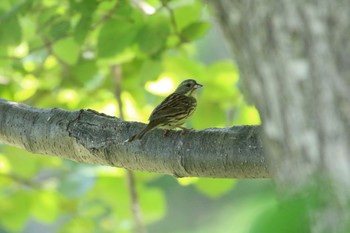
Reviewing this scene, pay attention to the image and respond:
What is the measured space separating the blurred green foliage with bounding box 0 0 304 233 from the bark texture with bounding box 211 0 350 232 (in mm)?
1205

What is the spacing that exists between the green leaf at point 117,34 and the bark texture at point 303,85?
7.64ft

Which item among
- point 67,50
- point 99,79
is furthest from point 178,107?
point 99,79

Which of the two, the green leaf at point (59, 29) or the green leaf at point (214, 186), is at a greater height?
the green leaf at point (59, 29)

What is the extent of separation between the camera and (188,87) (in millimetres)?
4676

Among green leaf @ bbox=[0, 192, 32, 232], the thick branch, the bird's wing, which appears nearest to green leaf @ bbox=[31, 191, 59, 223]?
green leaf @ bbox=[0, 192, 32, 232]

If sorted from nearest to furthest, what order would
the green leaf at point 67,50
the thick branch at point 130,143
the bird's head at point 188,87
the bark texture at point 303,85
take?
the bark texture at point 303,85, the thick branch at point 130,143, the green leaf at point 67,50, the bird's head at point 188,87

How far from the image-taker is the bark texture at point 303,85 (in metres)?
1.38

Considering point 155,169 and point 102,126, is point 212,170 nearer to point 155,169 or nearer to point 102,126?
point 155,169

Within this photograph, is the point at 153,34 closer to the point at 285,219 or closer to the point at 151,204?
the point at 151,204

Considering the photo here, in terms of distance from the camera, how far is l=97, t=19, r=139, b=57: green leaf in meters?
3.84

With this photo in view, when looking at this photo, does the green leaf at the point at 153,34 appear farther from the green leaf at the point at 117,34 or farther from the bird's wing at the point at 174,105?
the bird's wing at the point at 174,105

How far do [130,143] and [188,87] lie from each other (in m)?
1.73

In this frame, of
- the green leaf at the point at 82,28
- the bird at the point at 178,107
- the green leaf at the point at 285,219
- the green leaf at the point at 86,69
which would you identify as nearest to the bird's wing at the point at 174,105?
the bird at the point at 178,107

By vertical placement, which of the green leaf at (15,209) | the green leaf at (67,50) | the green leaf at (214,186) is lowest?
the green leaf at (214,186)
